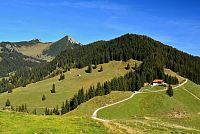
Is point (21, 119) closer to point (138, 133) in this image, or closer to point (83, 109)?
point (138, 133)

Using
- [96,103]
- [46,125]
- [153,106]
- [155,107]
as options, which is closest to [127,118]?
[46,125]

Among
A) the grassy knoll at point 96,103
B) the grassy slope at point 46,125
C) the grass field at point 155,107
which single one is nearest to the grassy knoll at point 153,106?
the grass field at point 155,107

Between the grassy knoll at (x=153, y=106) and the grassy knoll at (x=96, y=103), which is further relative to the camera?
the grassy knoll at (x=153, y=106)

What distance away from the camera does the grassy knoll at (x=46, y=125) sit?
40094 mm

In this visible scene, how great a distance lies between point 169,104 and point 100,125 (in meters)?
132

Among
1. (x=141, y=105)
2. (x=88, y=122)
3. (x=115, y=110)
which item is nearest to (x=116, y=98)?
(x=141, y=105)

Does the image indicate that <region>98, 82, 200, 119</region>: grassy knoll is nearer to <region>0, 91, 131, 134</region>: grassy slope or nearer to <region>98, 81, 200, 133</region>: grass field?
<region>98, 81, 200, 133</region>: grass field

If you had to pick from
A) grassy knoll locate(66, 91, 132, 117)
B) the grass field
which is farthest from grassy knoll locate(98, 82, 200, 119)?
grassy knoll locate(66, 91, 132, 117)

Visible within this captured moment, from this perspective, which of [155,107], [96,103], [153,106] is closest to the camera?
[96,103]

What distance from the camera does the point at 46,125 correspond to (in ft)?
142

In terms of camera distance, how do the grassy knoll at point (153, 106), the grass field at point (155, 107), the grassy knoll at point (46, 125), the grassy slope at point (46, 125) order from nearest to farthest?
the grassy knoll at point (46, 125)
the grassy slope at point (46, 125)
the grass field at point (155, 107)
the grassy knoll at point (153, 106)

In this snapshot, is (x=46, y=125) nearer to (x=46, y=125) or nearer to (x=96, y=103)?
(x=46, y=125)

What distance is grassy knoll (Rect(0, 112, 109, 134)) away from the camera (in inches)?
1578

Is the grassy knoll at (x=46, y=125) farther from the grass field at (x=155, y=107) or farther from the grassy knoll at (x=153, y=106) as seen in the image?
the grassy knoll at (x=153, y=106)
